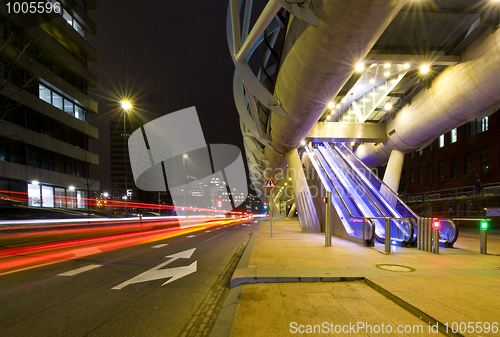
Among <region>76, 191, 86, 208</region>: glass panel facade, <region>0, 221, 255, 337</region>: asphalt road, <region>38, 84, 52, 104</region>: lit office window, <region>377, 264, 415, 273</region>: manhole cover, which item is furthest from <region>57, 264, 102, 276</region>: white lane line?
<region>76, 191, 86, 208</region>: glass panel facade

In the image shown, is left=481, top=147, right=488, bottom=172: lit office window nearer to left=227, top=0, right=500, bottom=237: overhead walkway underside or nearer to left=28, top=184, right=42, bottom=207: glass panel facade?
left=227, top=0, right=500, bottom=237: overhead walkway underside

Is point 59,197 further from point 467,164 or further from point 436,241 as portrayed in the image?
point 467,164

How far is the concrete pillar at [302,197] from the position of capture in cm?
1812

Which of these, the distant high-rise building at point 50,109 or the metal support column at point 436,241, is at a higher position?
the distant high-rise building at point 50,109

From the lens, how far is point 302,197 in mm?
19406

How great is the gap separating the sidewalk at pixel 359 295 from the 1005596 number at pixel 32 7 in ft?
126

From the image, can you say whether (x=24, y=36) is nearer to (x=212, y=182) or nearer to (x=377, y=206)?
(x=377, y=206)

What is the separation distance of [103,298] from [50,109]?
123ft

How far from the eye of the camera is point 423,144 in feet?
58.1

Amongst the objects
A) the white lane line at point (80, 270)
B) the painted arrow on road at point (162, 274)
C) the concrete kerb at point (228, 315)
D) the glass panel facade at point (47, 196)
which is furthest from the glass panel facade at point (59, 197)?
the concrete kerb at point (228, 315)

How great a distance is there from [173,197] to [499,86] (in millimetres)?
93422

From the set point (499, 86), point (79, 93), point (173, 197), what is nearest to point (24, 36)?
point (79, 93)

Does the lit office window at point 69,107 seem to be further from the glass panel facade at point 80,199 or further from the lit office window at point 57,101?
the glass panel facade at point 80,199

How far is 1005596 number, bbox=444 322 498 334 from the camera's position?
322 centimetres
